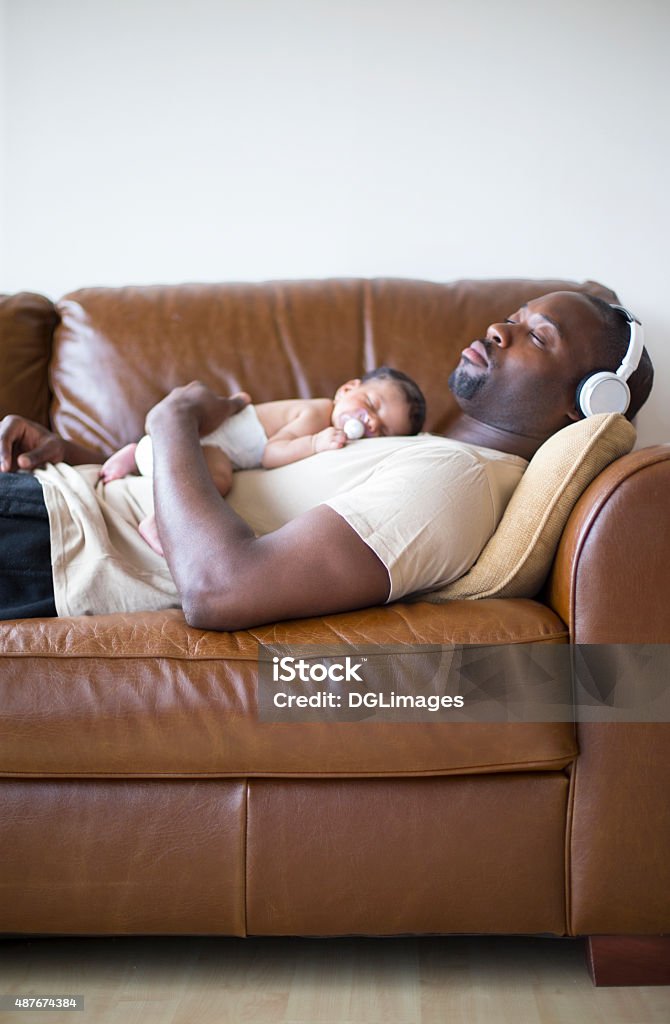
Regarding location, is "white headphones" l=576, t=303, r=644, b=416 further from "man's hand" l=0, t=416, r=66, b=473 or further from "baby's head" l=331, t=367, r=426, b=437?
"man's hand" l=0, t=416, r=66, b=473

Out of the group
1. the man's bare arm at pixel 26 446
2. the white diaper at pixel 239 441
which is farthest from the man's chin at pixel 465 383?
the man's bare arm at pixel 26 446

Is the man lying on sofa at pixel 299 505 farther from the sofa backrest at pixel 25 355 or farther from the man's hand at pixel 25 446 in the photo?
the sofa backrest at pixel 25 355

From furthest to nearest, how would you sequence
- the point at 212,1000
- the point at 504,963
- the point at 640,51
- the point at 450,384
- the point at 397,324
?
the point at 640,51
the point at 397,324
the point at 450,384
the point at 504,963
the point at 212,1000

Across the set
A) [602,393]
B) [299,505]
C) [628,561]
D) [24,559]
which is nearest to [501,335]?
[602,393]

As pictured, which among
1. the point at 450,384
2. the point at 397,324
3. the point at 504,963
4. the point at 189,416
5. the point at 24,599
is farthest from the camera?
the point at 397,324

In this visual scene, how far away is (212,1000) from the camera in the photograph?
123 cm

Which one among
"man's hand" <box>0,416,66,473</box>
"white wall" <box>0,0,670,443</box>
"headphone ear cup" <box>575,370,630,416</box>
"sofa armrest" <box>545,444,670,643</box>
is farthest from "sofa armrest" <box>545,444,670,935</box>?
"white wall" <box>0,0,670,443</box>

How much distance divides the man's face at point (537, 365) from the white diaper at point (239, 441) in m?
0.42

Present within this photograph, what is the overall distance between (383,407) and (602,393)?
0.39 meters

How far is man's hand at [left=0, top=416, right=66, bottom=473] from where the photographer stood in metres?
1.70

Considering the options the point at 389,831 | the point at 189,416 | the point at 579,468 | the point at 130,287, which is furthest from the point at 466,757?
the point at 130,287

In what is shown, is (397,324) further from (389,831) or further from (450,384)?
(389,831)

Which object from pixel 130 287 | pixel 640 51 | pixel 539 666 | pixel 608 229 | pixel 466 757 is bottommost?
pixel 466 757

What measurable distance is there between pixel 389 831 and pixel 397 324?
3.88 feet
